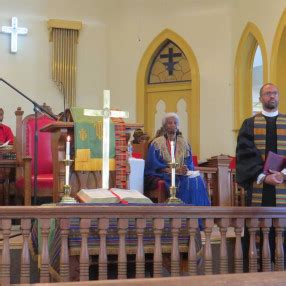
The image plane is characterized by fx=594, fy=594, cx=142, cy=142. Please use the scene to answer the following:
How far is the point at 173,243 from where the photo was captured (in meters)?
3.68

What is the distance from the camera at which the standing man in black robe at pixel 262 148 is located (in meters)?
4.61

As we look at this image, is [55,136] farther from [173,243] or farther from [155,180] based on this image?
[173,243]

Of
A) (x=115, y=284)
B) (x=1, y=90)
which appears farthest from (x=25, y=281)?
(x=1, y=90)

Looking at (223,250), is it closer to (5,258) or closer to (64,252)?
(64,252)

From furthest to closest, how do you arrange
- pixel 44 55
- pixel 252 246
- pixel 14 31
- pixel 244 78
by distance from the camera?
pixel 44 55, pixel 14 31, pixel 244 78, pixel 252 246

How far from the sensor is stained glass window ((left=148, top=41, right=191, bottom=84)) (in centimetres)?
1147

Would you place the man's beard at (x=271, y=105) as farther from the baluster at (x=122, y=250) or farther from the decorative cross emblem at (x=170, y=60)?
the decorative cross emblem at (x=170, y=60)

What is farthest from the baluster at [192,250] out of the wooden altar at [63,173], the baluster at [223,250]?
the wooden altar at [63,173]

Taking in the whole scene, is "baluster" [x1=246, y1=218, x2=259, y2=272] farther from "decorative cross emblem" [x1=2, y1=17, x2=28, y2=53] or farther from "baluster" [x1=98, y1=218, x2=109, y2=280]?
"decorative cross emblem" [x1=2, y1=17, x2=28, y2=53]

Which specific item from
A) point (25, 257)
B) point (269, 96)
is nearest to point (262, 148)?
point (269, 96)

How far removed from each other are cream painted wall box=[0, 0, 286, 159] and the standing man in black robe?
5.90 m

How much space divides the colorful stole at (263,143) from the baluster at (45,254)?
186 cm

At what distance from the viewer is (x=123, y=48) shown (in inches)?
455

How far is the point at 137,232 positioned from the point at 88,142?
168cm
